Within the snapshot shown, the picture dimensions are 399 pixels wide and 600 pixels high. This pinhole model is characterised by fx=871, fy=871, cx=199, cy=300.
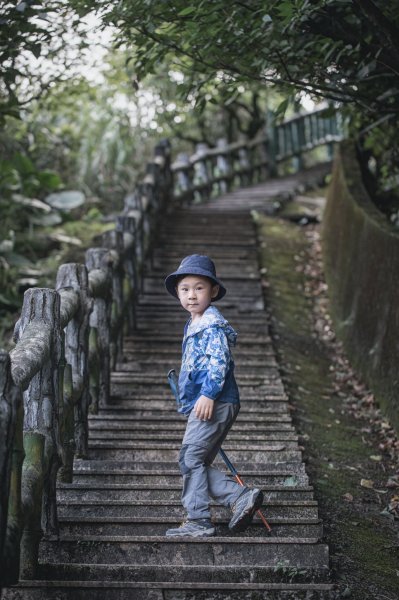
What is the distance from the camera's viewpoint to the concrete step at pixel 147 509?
4.28m

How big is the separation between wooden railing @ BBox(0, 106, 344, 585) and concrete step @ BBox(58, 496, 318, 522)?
0.80 ft

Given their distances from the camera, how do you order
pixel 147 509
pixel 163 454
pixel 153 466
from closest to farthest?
pixel 147 509 → pixel 153 466 → pixel 163 454

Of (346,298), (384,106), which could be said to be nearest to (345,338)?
(346,298)

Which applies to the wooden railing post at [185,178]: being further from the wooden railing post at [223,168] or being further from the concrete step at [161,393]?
the concrete step at [161,393]

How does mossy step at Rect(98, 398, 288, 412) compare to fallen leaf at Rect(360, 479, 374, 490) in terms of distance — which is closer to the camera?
fallen leaf at Rect(360, 479, 374, 490)

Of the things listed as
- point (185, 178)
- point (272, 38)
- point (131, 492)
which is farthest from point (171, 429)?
point (185, 178)

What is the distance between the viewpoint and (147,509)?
171 inches

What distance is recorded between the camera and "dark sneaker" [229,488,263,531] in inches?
155

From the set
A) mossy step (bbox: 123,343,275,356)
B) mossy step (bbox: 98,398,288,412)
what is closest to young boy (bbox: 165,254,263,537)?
mossy step (bbox: 98,398,288,412)

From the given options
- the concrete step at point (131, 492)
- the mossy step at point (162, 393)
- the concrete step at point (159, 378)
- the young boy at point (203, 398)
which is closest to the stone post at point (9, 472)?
the young boy at point (203, 398)

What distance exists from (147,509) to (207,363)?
2.66ft

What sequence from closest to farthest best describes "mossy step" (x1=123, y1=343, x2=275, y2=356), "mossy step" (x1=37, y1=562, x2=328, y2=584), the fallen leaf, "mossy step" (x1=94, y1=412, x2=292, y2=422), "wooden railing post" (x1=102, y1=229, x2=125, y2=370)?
"mossy step" (x1=37, y1=562, x2=328, y2=584) → the fallen leaf → "mossy step" (x1=94, y1=412, x2=292, y2=422) → "wooden railing post" (x1=102, y1=229, x2=125, y2=370) → "mossy step" (x1=123, y1=343, x2=275, y2=356)

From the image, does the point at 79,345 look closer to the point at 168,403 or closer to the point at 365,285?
the point at 168,403

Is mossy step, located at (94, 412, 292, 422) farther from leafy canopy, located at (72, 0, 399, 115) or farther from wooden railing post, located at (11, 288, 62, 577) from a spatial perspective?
leafy canopy, located at (72, 0, 399, 115)
